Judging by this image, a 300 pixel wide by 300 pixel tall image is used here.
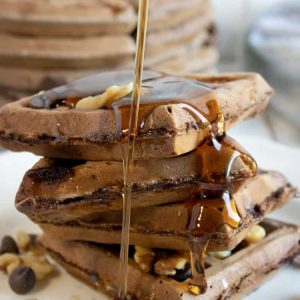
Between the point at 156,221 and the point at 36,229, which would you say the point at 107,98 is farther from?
the point at 36,229

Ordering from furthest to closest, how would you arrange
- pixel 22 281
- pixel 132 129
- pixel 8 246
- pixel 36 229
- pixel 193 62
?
1. pixel 193 62
2. pixel 36 229
3. pixel 8 246
4. pixel 22 281
5. pixel 132 129

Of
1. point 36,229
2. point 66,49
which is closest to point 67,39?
point 66,49

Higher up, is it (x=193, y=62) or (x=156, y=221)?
(x=156, y=221)

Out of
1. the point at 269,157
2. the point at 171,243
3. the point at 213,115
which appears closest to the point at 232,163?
the point at 213,115

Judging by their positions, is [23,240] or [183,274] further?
[23,240]

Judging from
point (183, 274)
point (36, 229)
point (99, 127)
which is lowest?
point (36, 229)

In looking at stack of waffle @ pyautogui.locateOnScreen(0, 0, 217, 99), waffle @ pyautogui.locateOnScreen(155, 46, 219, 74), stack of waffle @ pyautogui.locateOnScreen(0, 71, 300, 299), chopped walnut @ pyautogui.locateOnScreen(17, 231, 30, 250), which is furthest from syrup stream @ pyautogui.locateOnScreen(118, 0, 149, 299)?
waffle @ pyautogui.locateOnScreen(155, 46, 219, 74)

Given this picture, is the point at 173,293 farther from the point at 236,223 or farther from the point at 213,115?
the point at 213,115
